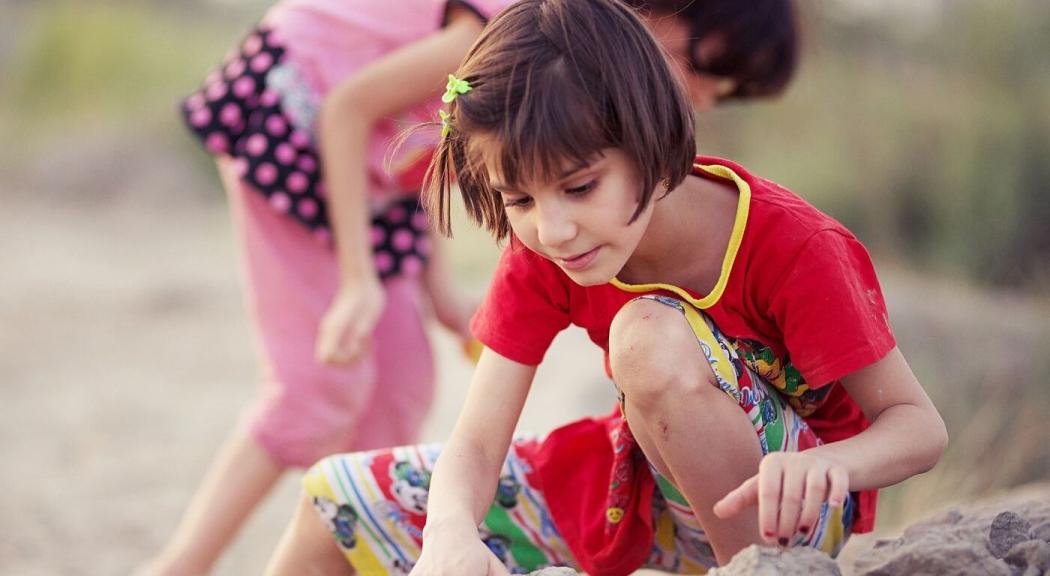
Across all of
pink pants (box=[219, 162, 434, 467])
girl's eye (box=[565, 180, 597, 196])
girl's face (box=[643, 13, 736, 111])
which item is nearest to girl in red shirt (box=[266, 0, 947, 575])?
girl's eye (box=[565, 180, 597, 196])

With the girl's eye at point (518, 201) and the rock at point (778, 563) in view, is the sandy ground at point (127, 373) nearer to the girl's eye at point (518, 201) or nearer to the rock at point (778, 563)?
the rock at point (778, 563)

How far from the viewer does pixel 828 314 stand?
1.45 m

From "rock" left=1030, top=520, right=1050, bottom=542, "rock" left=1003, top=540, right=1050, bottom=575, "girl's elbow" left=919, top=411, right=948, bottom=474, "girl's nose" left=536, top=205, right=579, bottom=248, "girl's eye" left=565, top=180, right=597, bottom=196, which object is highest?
"girl's eye" left=565, top=180, right=597, bottom=196

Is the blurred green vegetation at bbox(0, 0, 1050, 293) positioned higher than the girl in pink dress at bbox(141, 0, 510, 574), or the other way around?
the girl in pink dress at bbox(141, 0, 510, 574)

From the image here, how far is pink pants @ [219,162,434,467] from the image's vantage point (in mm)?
2443

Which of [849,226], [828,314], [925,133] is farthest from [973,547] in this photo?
[925,133]

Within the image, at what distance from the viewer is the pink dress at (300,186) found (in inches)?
95.4

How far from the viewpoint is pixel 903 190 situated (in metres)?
4.73

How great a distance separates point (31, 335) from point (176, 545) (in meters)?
2.90

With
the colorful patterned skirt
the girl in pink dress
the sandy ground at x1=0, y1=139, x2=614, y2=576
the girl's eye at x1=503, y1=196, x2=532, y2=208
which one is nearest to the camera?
the girl's eye at x1=503, y1=196, x2=532, y2=208

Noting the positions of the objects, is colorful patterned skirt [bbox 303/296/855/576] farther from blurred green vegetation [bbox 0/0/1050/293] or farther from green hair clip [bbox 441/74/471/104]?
blurred green vegetation [bbox 0/0/1050/293]

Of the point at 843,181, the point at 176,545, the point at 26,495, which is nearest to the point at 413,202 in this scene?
the point at 176,545

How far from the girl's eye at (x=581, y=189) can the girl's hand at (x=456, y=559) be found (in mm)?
442

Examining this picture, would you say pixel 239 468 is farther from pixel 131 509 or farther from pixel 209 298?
pixel 209 298
